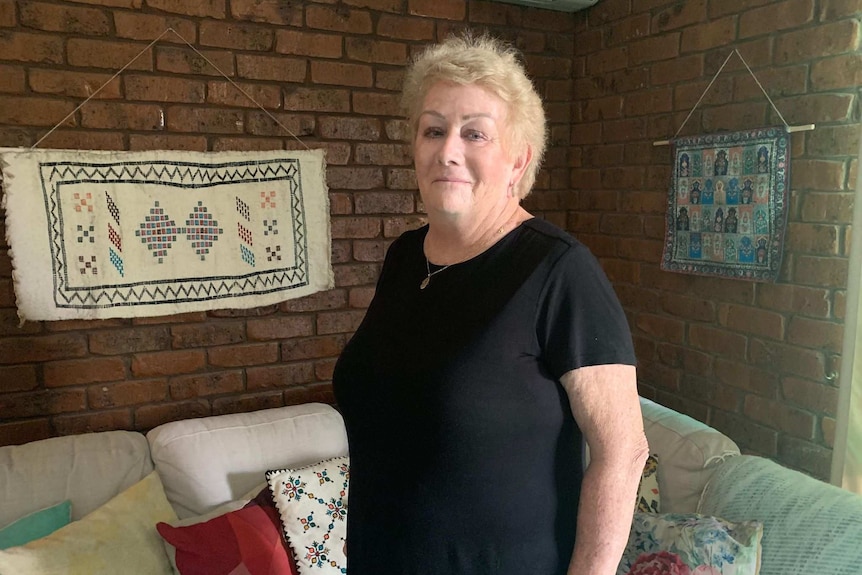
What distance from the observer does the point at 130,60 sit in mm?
1917

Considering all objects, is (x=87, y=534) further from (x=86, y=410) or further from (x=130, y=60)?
(x=130, y=60)

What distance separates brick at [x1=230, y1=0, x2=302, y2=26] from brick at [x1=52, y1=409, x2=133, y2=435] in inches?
52.4

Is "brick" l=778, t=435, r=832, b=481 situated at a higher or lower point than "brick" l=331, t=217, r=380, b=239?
lower

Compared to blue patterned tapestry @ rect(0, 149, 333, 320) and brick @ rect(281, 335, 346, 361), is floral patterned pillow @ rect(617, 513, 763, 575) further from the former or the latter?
blue patterned tapestry @ rect(0, 149, 333, 320)

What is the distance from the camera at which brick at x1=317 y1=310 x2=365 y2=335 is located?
2.29 meters

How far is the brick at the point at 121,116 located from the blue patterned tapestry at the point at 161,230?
0.29 feet

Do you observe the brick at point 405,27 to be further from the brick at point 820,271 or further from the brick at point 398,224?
the brick at point 820,271

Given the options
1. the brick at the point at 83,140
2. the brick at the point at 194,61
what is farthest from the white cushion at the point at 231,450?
the brick at the point at 194,61

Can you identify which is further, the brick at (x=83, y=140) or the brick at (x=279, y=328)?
the brick at (x=279, y=328)

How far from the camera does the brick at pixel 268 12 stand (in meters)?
2.04

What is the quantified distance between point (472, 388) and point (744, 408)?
1.46 meters

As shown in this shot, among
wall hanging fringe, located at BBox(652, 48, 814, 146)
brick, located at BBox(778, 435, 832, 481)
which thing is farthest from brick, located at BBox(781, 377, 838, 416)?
wall hanging fringe, located at BBox(652, 48, 814, 146)

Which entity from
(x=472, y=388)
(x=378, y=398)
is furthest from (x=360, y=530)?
(x=472, y=388)

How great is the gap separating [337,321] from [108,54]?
1113mm
